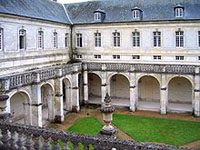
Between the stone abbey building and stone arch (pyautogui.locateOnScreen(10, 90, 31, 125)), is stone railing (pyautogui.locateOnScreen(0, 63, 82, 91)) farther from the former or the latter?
stone arch (pyautogui.locateOnScreen(10, 90, 31, 125))

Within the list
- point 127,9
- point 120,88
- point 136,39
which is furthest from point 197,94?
point 127,9

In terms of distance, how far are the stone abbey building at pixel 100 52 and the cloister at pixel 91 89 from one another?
0.26ft

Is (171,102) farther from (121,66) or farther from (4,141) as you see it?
(4,141)

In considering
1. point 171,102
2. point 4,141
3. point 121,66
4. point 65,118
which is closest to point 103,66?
point 121,66

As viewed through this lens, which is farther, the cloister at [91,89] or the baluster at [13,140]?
the cloister at [91,89]

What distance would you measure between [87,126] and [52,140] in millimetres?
14561

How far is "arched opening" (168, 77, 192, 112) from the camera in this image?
28219 millimetres

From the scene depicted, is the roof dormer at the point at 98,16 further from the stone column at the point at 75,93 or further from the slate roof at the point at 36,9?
the stone column at the point at 75,93

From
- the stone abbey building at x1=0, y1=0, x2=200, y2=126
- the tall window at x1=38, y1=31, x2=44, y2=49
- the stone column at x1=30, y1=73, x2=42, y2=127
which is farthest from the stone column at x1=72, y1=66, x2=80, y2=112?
the stone column at x1=30, y1=73, x2=42, y2=127

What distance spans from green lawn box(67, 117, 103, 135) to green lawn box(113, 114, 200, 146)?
175 cm

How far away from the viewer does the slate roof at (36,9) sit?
21.3m

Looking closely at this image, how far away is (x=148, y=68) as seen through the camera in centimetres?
2547

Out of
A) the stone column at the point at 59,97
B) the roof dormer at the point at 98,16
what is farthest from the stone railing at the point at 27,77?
the roof dormer at the point at 98,16

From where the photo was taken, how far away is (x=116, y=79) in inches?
1235
